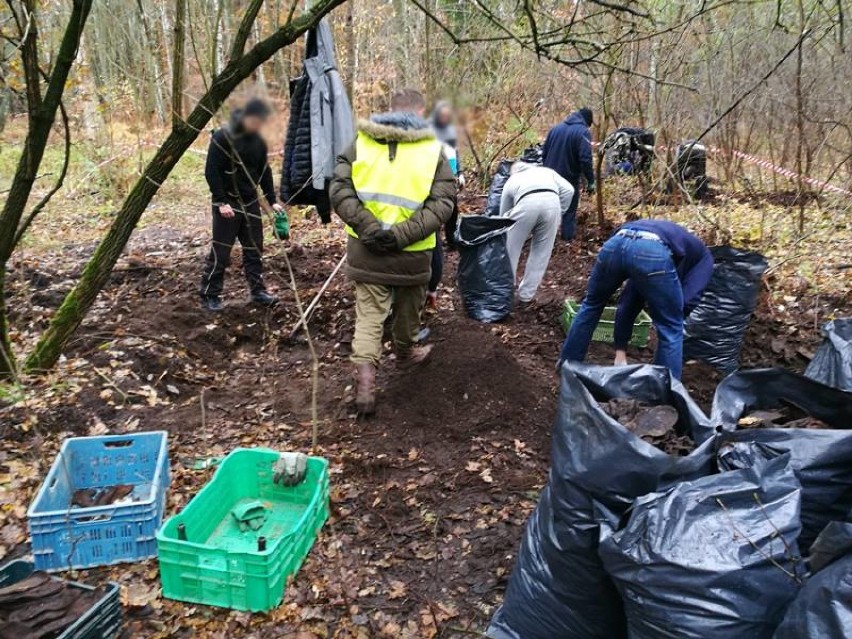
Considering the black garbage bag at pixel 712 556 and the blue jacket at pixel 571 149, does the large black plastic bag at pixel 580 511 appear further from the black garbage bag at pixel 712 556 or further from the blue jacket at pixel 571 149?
the blue jacket at pixel 571 149

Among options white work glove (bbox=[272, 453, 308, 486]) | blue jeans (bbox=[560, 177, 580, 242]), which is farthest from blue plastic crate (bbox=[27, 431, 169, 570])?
→ blue jeans (bbox=[560, 177, 580, 242])

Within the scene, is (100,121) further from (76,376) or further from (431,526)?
(431,526)

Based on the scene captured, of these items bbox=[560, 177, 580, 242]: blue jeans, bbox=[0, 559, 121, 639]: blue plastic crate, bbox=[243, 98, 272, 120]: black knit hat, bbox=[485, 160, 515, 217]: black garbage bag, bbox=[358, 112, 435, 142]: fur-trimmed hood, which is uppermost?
bbox=[243, 98, 272, 120]: black knit hat

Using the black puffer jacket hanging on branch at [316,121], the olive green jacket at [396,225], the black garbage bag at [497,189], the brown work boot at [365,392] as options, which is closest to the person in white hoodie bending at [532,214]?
the black garbage bag at [497,189]

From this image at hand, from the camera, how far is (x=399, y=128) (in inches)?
115

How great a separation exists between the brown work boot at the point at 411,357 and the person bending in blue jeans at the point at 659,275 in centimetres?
94

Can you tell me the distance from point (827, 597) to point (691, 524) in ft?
1.05

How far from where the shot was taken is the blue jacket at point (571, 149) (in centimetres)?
669

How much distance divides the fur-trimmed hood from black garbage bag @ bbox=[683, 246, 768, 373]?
2227 mm

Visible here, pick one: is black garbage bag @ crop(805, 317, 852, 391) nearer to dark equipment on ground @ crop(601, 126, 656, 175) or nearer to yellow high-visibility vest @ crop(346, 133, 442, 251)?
yellow high-visibility vest @ crop(346, 133, 442, 251)

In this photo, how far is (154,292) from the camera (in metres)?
5.09

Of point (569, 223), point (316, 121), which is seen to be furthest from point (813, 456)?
point (569, 223)

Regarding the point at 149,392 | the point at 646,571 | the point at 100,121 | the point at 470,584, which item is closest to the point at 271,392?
the point at 149,392

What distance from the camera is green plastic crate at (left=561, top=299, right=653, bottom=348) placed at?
4309mm
